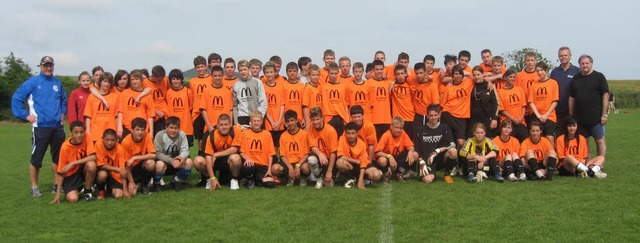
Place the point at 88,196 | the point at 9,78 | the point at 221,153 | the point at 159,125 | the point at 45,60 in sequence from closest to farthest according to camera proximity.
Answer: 1. the point at 88,196
2. the point at 45,60
3. the point at 221,153
4. the point at 159,125
5. the point at 9,78

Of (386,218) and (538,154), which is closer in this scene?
(386,218)

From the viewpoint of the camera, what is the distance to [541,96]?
29.3ft

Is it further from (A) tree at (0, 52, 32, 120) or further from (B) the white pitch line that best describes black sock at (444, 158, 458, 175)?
(A) tree at (0, 52, 32, 120)

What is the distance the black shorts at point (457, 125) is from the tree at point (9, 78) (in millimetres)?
35679

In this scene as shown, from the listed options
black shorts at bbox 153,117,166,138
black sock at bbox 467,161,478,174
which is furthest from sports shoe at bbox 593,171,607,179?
black shorts at bbox 153,117,166,138

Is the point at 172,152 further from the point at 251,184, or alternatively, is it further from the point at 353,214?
the point at 353,214

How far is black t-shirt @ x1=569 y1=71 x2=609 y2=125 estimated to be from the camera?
349 inches

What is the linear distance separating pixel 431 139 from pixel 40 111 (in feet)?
18.3

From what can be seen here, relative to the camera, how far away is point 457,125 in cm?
900

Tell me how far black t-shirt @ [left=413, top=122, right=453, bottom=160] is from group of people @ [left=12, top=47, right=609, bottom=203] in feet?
0.05

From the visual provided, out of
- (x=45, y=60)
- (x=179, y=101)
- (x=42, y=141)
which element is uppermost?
(x=45, y=60)

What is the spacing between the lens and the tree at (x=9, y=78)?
121 ft

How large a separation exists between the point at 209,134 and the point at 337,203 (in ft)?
7.95

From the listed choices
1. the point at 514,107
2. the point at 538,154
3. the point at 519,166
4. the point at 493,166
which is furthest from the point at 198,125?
the point at 538,154
